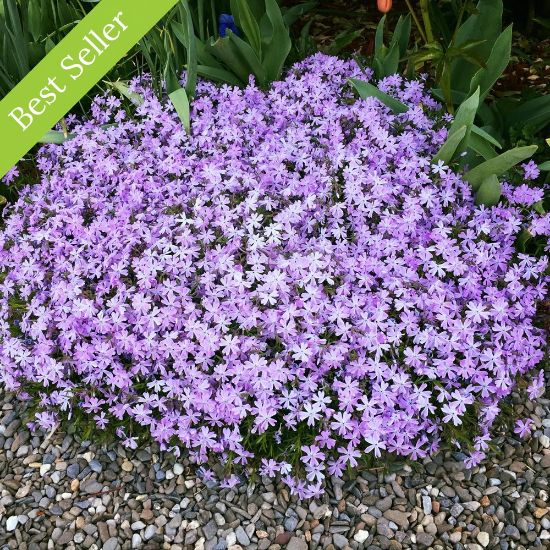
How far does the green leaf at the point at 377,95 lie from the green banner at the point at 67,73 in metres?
0.80

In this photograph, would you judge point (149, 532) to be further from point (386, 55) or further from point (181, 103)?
point (386, 55)

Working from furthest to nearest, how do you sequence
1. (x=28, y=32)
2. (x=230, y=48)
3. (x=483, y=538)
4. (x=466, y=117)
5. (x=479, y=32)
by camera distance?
1. (x=28, y=32)
2. (x=230, y=48)
3. (x=479, y=32)
4. (x=466, y=117)
5. (x=483, y=538)

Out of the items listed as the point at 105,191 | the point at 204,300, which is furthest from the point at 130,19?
the point at 204,300

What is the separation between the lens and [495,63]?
2.49m

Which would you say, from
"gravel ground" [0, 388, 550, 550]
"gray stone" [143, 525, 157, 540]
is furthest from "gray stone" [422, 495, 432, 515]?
"gray stone" [143, 525, 157, 540]

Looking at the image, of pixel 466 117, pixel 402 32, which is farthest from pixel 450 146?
pixel 402 32

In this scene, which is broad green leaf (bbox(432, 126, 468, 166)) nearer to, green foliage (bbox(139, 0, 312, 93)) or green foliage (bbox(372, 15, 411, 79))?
green foliage (bbox(372, 15, 411, 79))

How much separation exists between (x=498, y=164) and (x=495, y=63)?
52cm

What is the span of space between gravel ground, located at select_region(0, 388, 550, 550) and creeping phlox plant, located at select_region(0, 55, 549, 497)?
0.10m

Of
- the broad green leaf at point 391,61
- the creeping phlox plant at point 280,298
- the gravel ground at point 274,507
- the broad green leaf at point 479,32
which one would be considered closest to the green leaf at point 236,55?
the creeping phlox plant at point 280,298

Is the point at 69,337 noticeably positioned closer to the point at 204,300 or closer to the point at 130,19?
the point at 204,300

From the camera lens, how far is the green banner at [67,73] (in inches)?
102

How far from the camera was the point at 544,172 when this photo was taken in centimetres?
263

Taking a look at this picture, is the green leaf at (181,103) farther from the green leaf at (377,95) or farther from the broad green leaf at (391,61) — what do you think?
the broad green leaf at (391,61)
